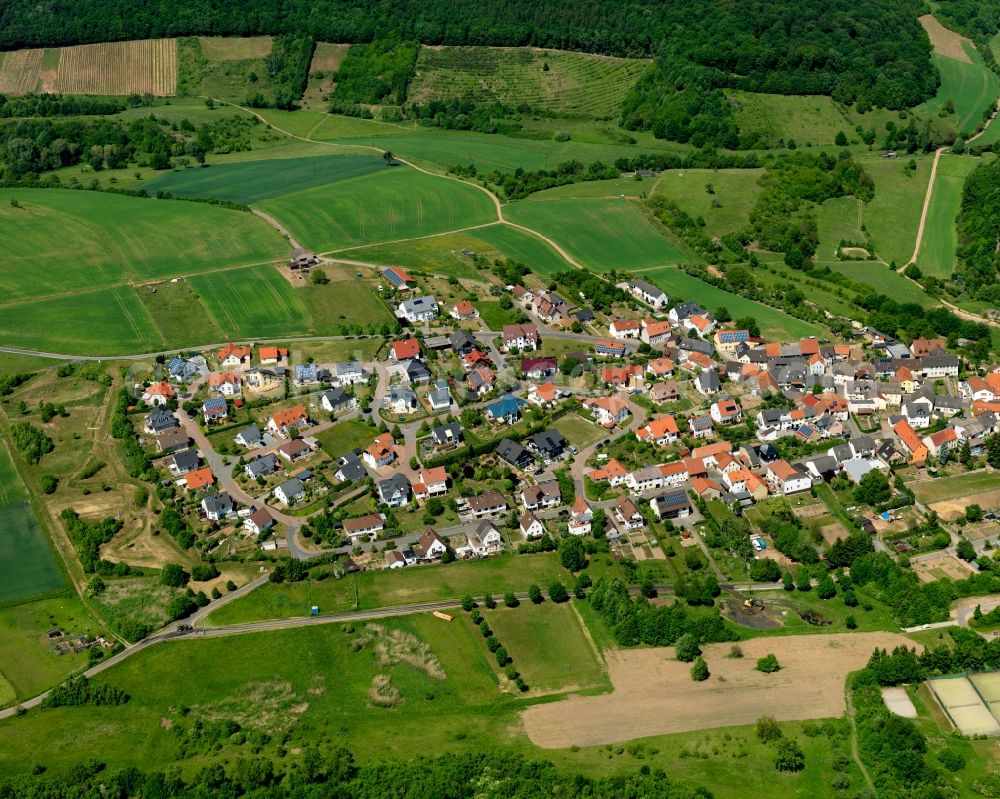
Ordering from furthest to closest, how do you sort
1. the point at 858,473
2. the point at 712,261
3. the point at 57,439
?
the point at 712,261, the point at 57,439, the point at 858,473

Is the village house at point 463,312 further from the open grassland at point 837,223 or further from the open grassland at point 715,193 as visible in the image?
the open grassland at point 837,223

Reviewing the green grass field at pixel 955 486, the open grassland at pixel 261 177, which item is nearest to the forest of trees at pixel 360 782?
the green grass field at pixel 955 486

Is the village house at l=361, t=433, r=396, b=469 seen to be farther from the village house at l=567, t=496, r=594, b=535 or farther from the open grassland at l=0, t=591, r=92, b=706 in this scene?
the open grassland at l=0, t=591, r=92, b=706

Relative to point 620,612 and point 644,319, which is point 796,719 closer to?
point 620,612

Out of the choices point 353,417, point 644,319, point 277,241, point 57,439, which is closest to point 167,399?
point 57,439

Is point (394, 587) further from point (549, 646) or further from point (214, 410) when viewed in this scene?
point (214, 410)

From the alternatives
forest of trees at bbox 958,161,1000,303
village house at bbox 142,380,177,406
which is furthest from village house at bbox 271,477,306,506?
forest of trees at bbox 958,161,1000,303

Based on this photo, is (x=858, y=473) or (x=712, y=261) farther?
(x=712, y=261)
